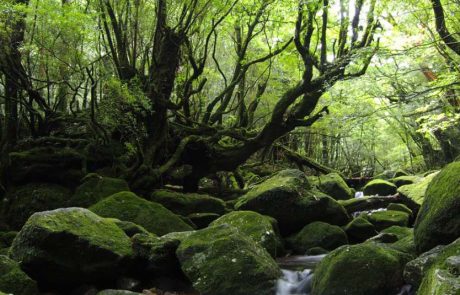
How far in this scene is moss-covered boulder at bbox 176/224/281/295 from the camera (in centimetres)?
678

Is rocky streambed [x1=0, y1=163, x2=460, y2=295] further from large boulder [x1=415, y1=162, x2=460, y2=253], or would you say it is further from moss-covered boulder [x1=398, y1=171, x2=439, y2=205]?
moss-covered boulder [x1=398, y1=171, x2=439, y2=205]

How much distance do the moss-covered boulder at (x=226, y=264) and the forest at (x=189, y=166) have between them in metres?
0.02

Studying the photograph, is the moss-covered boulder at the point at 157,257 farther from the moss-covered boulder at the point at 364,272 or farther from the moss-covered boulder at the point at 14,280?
the moss-covered boulder at the point at 364,272

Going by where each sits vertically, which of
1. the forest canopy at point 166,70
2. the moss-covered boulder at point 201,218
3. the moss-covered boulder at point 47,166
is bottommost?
the moss-covered boulder at point 201,218

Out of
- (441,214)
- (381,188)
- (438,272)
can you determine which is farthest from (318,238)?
(381,188)

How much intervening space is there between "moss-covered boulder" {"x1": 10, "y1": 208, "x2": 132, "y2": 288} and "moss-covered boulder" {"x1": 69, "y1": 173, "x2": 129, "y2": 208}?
4.22m

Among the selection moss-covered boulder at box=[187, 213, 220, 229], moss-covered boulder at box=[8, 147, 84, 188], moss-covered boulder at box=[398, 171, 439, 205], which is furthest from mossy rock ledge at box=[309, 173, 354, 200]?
moss-covered boulder at box=[8, 147, 84, 188]

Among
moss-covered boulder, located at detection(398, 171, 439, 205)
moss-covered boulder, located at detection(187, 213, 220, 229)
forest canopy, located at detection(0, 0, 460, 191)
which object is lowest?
moss-covered boulder, located at detection(187, 213, 220, 229)

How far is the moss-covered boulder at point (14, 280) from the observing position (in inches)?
253

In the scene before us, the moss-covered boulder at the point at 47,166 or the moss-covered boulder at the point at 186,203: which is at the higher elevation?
the moss-covered boulder at the point at 47,166

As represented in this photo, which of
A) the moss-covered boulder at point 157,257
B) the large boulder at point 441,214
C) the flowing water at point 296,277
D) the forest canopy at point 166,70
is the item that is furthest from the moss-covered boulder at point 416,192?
the moss-covered boulder at point 157,257

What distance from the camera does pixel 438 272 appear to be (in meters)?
4.30

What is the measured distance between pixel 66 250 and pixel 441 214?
19.3ft

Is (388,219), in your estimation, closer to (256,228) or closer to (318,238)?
(318,238)
